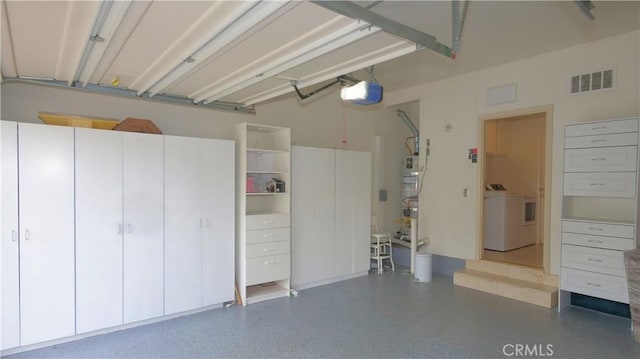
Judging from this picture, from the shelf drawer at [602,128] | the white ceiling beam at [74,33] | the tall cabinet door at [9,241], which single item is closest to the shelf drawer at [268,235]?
the tall cabinet door at [9,241]

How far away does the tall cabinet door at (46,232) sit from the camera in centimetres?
309

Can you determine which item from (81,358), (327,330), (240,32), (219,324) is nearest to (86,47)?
(240,32)

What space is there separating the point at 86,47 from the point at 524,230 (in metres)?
6.80

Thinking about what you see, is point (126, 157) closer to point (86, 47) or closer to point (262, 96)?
point (86, 47)

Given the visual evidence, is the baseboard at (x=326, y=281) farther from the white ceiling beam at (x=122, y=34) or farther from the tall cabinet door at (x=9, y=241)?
the white ceiling beam at (x=122, y=34)

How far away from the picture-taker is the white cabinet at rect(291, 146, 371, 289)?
193 inches

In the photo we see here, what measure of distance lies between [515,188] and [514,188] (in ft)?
0.07

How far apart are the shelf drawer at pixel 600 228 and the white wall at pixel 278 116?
10.7 feet

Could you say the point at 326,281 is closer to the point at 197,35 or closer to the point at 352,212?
the point at 352,212

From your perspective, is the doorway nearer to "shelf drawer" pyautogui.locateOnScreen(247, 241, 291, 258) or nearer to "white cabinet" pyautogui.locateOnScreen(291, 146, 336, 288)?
"white cabinet" pyautogui.locateOnScreen(291, 146, 336, 288)

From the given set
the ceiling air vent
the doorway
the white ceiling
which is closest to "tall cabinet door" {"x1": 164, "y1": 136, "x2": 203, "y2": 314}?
the white ceiling

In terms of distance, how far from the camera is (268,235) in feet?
14.6

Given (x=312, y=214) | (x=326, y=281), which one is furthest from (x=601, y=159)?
(x=326, y=281)

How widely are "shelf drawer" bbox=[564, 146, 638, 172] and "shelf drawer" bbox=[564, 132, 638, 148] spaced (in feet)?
0.14
